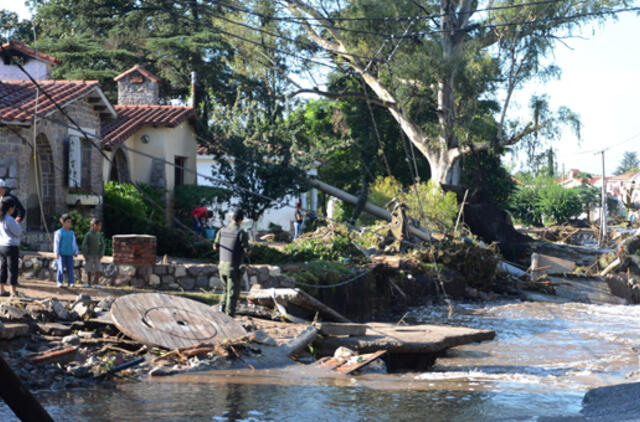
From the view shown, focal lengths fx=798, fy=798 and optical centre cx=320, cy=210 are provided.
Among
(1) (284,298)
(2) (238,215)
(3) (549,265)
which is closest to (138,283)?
(1) (284,298)

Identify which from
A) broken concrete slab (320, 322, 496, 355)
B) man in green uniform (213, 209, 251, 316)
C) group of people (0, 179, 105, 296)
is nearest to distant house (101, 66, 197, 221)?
group of people (0, 179, 105, 296)

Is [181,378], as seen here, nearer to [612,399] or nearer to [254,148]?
[612,399]

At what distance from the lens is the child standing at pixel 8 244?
40.6ft

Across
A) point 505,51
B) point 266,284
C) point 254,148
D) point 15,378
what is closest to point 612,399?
point 15,378

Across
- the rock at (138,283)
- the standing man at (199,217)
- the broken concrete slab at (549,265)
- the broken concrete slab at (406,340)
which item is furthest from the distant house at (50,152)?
the broken concrete slab at (549,265)

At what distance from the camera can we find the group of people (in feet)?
40.8

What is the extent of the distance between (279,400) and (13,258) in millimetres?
6011

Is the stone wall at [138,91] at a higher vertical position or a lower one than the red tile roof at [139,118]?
higher

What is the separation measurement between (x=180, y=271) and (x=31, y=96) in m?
6.84

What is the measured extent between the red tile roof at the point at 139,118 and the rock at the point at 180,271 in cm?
921

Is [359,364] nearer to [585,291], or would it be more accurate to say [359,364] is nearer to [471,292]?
[471,292]

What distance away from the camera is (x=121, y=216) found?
2088 centimetres

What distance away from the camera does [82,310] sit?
11008 mm

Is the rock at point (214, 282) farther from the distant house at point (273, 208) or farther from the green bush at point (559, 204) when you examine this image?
the green bush at point (559, 204)
